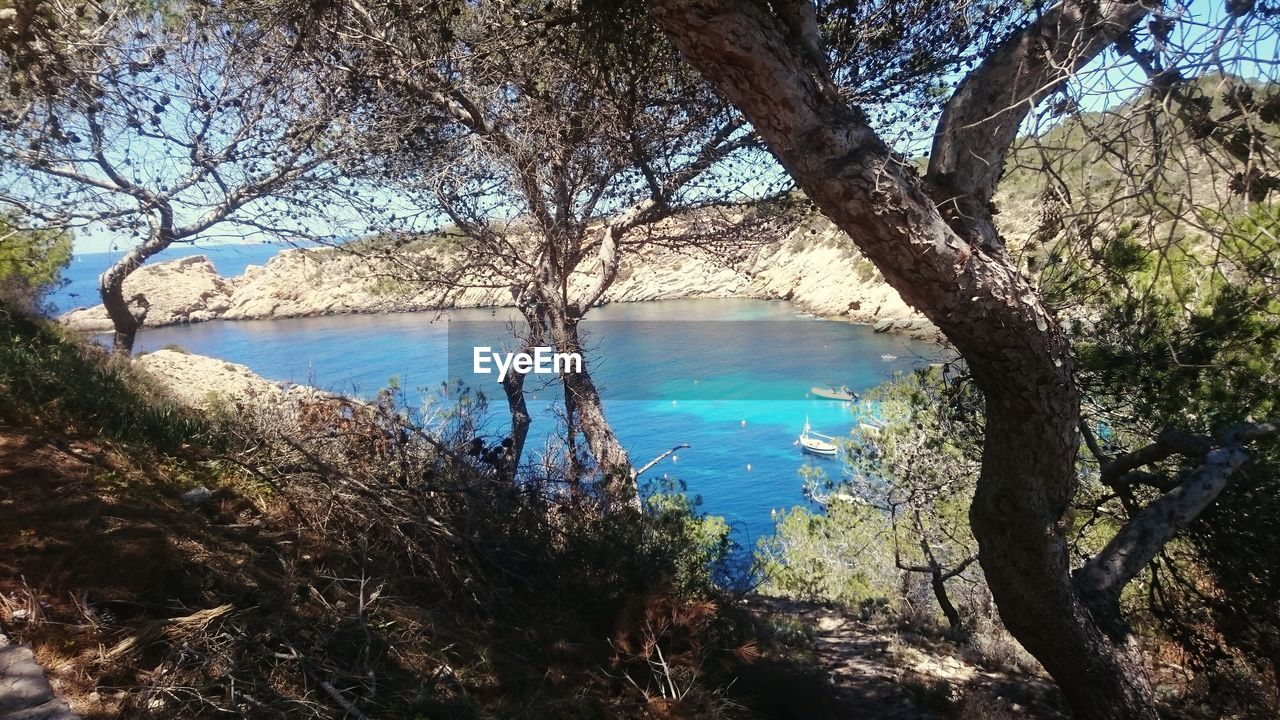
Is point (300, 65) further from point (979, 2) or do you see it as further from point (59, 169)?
point (979, 2)

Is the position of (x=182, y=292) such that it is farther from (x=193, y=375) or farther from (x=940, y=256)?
(x=940, y=256)

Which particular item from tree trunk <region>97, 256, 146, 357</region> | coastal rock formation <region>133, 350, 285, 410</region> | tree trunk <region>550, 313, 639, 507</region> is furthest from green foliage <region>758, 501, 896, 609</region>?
tree trunk <region>97, 256, 146, 357</region>

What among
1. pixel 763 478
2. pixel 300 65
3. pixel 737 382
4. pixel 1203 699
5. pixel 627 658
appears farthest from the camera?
pixel 737 382

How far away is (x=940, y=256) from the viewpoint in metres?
2.45

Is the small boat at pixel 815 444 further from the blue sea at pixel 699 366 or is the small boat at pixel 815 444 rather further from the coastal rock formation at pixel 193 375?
the coastal rock formation at pixel 193 375

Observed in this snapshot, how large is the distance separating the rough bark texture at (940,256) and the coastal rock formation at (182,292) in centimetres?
3507

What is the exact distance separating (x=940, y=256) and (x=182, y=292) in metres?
40.4

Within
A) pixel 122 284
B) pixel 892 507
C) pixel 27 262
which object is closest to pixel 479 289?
pixel 892 507

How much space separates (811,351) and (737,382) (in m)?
3.09

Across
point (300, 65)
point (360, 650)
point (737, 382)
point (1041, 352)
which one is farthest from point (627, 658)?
point (737, 382)

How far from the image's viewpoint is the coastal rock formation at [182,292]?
3300 cm

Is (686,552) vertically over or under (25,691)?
under

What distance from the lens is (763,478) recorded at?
62.0 feet

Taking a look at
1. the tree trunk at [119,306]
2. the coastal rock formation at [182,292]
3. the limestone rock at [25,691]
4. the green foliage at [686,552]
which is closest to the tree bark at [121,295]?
the tree trunk at [119,306]
